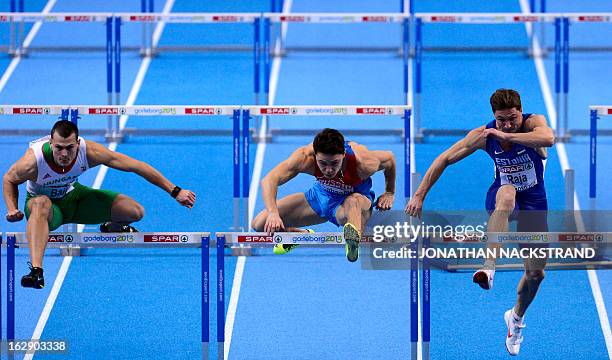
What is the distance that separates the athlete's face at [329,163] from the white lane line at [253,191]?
1.85m

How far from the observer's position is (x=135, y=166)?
11.2 m

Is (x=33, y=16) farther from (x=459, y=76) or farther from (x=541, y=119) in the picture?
(x=541, y=119)

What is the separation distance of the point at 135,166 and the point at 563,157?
525cm

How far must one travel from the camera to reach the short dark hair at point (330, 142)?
10.9 meters

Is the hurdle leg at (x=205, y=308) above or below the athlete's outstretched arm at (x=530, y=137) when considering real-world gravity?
below

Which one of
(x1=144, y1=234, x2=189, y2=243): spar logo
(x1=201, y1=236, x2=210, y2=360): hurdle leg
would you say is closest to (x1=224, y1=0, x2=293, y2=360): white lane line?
(x1=201, y1=236, x2=210, y2=360): hurdle leg

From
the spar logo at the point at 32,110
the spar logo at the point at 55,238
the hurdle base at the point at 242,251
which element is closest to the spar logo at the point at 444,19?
the hurdle base at the point at 242,251

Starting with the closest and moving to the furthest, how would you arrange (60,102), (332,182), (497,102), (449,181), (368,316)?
(497,102) → (332,182) → (368,316) → (449,181) → (60,102)

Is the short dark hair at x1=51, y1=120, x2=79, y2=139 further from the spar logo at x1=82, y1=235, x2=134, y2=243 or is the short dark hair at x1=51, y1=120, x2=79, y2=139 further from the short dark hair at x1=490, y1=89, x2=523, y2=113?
the short dark hair at x1=490, y1=89, x2=523, y2=113

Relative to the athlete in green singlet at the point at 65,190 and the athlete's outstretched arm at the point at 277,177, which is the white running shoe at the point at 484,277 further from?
the athlete in green singlet at the point at 65,190

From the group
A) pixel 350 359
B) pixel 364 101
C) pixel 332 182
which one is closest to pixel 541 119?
pixel 332 182

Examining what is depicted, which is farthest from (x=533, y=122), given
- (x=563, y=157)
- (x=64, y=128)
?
(x=563, y=157)

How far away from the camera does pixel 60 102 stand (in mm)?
15758

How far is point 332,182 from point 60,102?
16.6 ft
